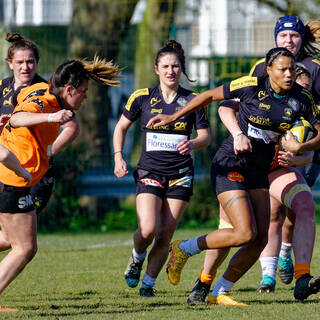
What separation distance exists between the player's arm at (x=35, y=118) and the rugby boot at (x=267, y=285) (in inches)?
109

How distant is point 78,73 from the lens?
626 centimetres

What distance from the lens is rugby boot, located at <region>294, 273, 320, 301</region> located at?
19.6ft

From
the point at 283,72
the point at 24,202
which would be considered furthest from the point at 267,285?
the point at 24,202

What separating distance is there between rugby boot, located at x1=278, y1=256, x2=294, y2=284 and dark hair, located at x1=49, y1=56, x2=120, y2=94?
273cm

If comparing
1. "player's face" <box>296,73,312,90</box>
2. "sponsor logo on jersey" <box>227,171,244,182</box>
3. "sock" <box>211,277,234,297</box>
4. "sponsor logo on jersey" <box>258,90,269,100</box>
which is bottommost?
"sock" <box>211,277,234,297</box>

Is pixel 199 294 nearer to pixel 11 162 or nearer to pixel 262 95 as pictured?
pixel 262 95

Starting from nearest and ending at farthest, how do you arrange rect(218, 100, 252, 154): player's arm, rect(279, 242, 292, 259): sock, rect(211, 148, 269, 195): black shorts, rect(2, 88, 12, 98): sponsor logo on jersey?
rect(218, 100, 252, 154): player's arm, rect(211, 148, 269, 195): black shorts, rect(2, 88, 12, 98): sponsor logo on jersey, rect(279, 242, 292, 259): sock

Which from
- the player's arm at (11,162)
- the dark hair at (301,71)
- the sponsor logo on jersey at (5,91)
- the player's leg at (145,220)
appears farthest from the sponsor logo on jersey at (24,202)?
the dark hair at (301,71)

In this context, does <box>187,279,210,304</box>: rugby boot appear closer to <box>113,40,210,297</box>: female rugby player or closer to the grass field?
the grass field

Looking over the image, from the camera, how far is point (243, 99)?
6.57 m

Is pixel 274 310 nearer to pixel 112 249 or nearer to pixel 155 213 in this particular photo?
pixel 155 213

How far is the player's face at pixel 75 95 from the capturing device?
619cm

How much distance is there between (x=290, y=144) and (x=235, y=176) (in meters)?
0.55

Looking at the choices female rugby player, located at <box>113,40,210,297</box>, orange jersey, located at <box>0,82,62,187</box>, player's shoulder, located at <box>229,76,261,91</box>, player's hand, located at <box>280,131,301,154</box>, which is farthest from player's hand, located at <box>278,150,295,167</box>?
orange jersey, located at <box>0,82,62,187</box>
